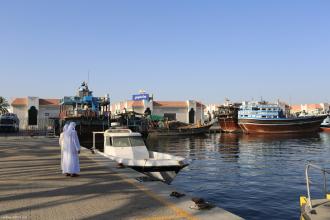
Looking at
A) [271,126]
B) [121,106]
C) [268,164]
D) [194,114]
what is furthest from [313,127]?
[268,164]

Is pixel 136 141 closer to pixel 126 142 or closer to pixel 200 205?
pixel 126 142

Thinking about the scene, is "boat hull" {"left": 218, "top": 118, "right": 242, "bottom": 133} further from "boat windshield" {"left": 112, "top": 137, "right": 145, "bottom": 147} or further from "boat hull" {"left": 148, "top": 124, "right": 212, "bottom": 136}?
"boat windshield" {"left": 112, "top": 137, "right": 145, "bottom": 147}

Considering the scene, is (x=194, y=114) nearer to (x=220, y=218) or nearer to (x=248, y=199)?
(x=248, y=199)

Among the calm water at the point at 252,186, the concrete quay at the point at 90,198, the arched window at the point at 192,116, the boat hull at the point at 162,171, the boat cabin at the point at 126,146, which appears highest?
the arched window at the point at 192,116

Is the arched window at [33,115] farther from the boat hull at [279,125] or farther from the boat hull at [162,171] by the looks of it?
the boat hull at [162,171]

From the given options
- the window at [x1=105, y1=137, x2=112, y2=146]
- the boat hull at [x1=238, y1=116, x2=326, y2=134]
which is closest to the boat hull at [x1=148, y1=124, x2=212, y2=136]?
the boat hull at [x1=238, y1=116, x2=326, y2=134]

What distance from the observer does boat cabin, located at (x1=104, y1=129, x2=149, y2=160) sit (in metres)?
18.2

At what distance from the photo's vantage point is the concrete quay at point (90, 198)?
22.4 ft

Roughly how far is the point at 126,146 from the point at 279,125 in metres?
57.8

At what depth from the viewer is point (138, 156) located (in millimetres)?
18141

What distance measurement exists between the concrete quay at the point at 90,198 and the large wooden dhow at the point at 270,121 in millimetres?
62714

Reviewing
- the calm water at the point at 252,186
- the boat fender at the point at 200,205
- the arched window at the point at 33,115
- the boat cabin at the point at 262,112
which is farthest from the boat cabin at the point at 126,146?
the arched window at the point at 33,115

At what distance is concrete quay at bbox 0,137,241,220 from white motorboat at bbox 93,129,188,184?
7.44 ft

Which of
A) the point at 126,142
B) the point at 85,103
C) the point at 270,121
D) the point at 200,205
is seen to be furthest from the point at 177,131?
the point at 200,205
